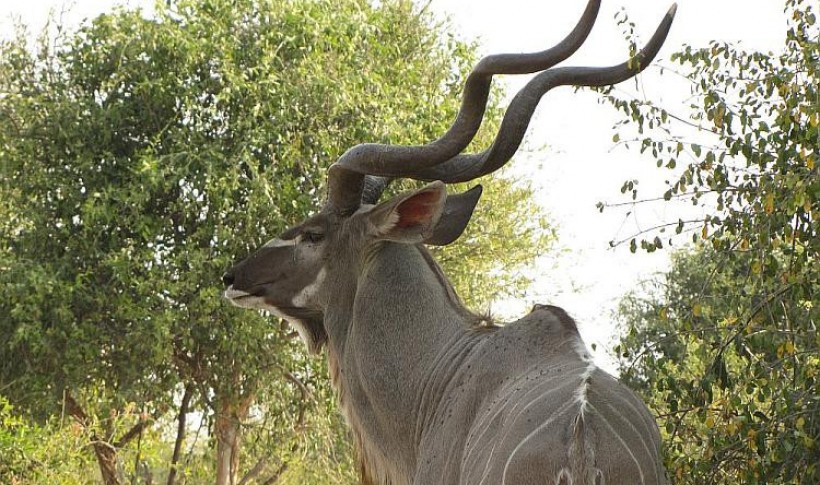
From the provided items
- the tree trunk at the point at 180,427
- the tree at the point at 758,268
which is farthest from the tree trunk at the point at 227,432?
the tree at the point at 758,268

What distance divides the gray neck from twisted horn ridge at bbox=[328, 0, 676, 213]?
295mm

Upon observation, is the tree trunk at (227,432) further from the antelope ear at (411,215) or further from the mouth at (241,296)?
the antelope ear at (411,215)

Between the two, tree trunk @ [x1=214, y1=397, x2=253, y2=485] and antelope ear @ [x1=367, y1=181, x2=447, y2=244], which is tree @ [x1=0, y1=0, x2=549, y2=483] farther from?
antelope ear @ [x1=367, y1=181, x2=447, y2=244]

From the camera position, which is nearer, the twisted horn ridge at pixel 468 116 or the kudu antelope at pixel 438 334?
the kudu antelope at pixel 438 334

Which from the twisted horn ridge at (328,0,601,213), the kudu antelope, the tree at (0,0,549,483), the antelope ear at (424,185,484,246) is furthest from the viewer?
the tree at (0,0,549,483)

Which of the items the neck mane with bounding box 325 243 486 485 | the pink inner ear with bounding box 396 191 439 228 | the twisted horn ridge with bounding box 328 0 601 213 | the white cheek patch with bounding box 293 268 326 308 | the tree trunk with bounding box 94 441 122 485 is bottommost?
the neck mane with bounding box 325 243 486 485

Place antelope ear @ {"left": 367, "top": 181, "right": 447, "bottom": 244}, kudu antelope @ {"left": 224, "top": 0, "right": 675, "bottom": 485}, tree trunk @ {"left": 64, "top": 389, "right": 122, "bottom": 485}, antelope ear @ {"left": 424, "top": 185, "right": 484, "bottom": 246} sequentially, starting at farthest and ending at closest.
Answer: tree trunk @ {"left": 64, "top": 389, "right": 122, "bottom": 485} → antelope ear @ {"left": 424, "top": 185, "right": 484, "bottom": 246} → antelope ear @ {"left": 367, "top": 181, "right": 447, "bottom": 244} → kudu antelope @ {"left": 224, "top": 0, "right": 675, "bottom": 485}

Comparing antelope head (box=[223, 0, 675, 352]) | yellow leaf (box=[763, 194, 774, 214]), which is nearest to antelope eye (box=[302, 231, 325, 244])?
antelope head (box=[223, 0, 675, 352])

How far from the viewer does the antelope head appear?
402 centimetres

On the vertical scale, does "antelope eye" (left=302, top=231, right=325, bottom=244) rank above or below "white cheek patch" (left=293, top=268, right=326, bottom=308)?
above

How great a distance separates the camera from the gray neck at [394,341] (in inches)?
157

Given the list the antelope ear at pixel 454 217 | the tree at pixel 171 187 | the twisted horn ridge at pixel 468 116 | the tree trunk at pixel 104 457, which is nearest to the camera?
the twisted horn ridge at pixel 468 116

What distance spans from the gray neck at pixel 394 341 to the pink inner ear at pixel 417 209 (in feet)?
0.45

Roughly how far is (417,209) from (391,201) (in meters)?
0.09
